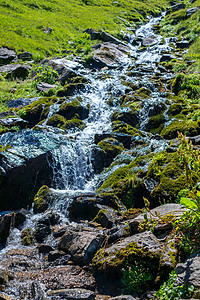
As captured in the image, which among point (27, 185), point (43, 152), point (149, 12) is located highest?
point (149, 12)

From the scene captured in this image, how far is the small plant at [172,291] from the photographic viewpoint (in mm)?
3450

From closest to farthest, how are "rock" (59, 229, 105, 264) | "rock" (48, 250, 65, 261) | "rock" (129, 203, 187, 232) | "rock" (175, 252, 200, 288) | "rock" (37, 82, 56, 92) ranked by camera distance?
"rock" (175, 252, 200, 288)
"rock" (129, 203, 187, 232)
"rock" (59, 229, 105, 264)
"rock" (48, 250, 65, 261)
"rock" (37, 82, 56, 92)

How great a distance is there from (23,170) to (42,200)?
1501mm

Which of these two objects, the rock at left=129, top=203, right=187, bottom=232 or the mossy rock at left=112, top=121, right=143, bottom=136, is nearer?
the rock at left=129, top=203, right=187, bottom=232

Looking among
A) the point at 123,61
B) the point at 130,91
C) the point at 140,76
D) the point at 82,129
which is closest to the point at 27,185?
the point at 82,129

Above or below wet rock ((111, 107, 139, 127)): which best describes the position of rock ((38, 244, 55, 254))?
below

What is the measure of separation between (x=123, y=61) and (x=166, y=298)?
23.7 metres

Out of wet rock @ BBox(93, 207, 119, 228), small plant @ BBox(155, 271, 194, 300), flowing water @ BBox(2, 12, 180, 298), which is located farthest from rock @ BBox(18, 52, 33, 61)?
small plant @ BBox(155, 271, 194, 300)

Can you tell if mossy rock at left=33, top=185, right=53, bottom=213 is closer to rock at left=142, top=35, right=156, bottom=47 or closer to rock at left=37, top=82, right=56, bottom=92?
rock at left=37, top=82, right=56, bottom=92

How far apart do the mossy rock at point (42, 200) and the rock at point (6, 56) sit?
17621mm

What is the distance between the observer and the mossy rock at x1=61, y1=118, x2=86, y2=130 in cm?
1412

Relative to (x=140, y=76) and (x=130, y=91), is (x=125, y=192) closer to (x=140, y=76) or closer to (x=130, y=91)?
(x=130, y=91)

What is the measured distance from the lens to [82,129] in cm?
1437

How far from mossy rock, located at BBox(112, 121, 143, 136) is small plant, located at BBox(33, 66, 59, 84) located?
9.13 meters
